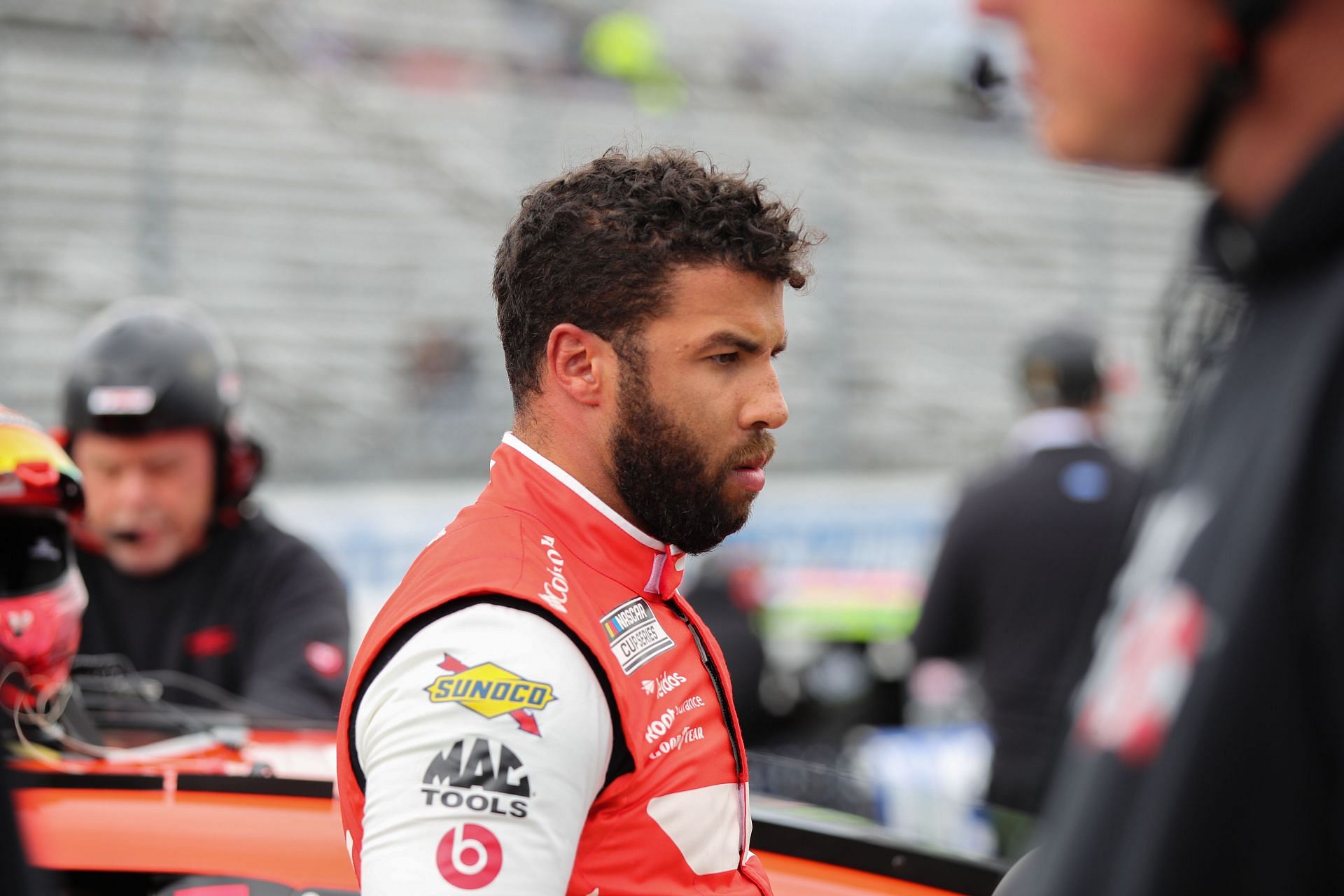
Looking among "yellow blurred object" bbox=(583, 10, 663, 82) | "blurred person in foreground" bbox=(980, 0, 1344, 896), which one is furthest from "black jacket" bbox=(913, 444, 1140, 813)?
"yellow blurred object" bbox=(583, 10, 663, 82)

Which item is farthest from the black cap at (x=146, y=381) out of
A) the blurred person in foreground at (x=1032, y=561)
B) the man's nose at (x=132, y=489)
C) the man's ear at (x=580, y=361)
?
the blurred person in foreground at (x=1032, y=561)

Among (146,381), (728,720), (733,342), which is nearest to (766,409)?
(733,342)

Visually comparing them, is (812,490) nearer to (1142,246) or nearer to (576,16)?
(576,16)

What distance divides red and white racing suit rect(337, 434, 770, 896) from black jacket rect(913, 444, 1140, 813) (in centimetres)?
302

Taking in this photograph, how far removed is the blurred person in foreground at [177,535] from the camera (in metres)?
3.58

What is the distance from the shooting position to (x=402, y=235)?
10852mm

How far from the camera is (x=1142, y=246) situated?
14.1 meters

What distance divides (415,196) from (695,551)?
9.72 meters

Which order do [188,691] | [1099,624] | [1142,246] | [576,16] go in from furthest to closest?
[1142,246] → [576,16] → [188,691] → [1099,624]

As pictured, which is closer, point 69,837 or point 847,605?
point 69,837

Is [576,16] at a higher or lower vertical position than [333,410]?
higher

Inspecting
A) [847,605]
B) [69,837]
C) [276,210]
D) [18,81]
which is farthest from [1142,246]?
[69,837]

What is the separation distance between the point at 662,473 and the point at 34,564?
152 cm

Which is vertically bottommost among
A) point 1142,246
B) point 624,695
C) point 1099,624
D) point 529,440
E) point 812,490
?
point 624,695
